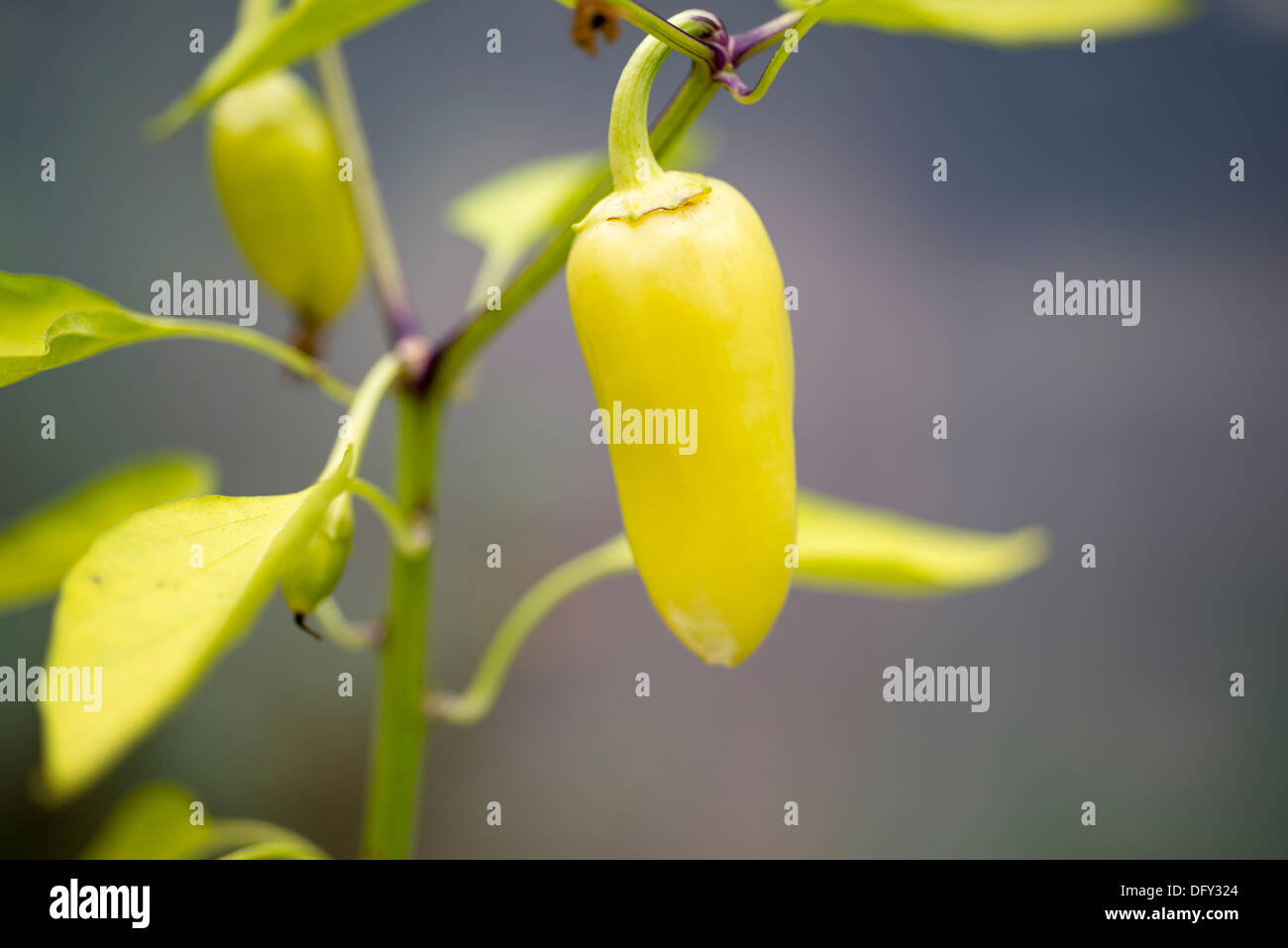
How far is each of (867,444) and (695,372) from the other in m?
1.03

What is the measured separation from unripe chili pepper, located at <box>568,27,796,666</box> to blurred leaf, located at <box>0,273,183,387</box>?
0.40 feet

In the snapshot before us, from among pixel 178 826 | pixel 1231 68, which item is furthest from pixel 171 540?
pixel 1231 68

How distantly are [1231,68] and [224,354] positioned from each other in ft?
4.05

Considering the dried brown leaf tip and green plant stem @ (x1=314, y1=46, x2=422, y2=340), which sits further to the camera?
green plant stem @ (x1=314, y1=46, x2=422, y2=340)

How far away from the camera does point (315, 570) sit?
0.22m

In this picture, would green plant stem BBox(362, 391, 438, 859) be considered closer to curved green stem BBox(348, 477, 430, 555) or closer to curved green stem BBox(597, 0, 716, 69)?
curved green stem BBox(348, 477, 430, 555)

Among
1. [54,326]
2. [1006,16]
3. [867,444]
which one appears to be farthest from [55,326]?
[867,444]

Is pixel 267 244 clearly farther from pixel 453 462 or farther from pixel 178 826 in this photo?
pixel 453 462

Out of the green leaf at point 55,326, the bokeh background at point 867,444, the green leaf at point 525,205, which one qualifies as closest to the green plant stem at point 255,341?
the green leaf at point 55,326

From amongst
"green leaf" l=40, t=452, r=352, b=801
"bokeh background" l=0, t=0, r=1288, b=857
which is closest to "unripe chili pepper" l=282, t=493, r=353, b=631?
"green leaf" l=40, t=452, r=352, b=801

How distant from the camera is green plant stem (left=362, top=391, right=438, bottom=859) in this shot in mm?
312

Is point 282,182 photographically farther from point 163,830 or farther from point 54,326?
point 163,830

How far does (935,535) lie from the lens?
456 millimetres
